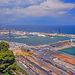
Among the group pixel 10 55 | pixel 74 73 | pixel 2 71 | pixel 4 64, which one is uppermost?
pixel 10 55

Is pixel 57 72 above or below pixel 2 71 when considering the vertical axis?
below

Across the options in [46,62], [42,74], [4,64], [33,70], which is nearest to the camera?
[4,64]

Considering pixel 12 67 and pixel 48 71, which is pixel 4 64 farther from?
pixel 48 71

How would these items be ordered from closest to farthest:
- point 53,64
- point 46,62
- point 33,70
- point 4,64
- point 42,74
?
1. point 4,64
2. point 42,74
3. point 33,70
4. point 53,64
5. point 46,62

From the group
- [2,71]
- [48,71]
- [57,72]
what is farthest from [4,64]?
[57,72]

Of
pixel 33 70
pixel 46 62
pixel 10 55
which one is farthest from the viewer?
pixel 46 62

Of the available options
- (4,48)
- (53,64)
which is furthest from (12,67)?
(53,64)

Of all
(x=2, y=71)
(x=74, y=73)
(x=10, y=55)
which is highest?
(x=10, y=55)

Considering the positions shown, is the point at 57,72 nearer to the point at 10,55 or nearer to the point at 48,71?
the point at 48,71

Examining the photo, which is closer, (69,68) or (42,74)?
(42,74)
